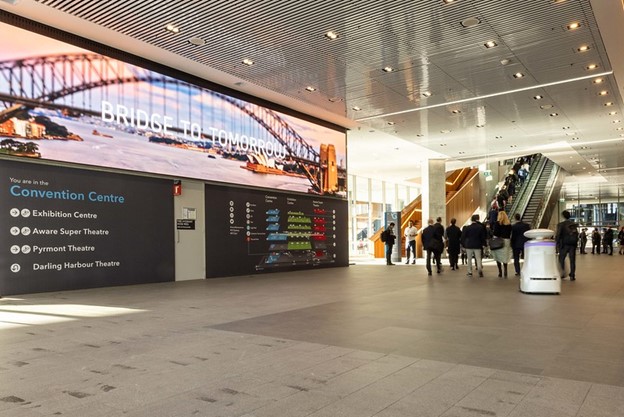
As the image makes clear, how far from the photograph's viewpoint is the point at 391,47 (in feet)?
29.8

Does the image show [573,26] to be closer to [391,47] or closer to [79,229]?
[391,47]

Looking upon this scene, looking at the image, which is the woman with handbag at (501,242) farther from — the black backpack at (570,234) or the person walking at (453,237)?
the person walking at (453,237)

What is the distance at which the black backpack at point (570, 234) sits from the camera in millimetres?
10031

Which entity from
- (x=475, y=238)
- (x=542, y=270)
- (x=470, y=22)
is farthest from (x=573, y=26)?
(x=475, y=238)

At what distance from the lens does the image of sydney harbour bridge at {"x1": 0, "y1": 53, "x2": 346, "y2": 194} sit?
332 inches

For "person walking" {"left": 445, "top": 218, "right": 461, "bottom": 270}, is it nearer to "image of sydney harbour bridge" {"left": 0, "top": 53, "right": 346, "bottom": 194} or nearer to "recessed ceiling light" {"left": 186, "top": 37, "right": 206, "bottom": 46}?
"image of sydney harbour bridge" {"left": 0, "top": 53, "right": 346, "bottom": 194}

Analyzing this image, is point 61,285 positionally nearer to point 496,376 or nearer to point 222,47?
point 222,47

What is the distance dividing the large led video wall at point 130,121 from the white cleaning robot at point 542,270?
7.30 m

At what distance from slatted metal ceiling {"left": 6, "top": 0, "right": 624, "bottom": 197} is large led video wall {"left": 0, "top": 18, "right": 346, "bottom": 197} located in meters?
1.47

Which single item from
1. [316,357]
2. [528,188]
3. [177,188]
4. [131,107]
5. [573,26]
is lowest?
[316,357]

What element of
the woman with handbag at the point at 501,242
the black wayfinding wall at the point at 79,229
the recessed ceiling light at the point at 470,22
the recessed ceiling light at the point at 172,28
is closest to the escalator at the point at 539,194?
the woman with handbag at the point at 501,242

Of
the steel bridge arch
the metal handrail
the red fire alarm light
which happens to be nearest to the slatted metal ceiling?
the steel bridge arch

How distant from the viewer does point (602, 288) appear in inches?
344

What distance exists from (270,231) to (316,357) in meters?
9.82
